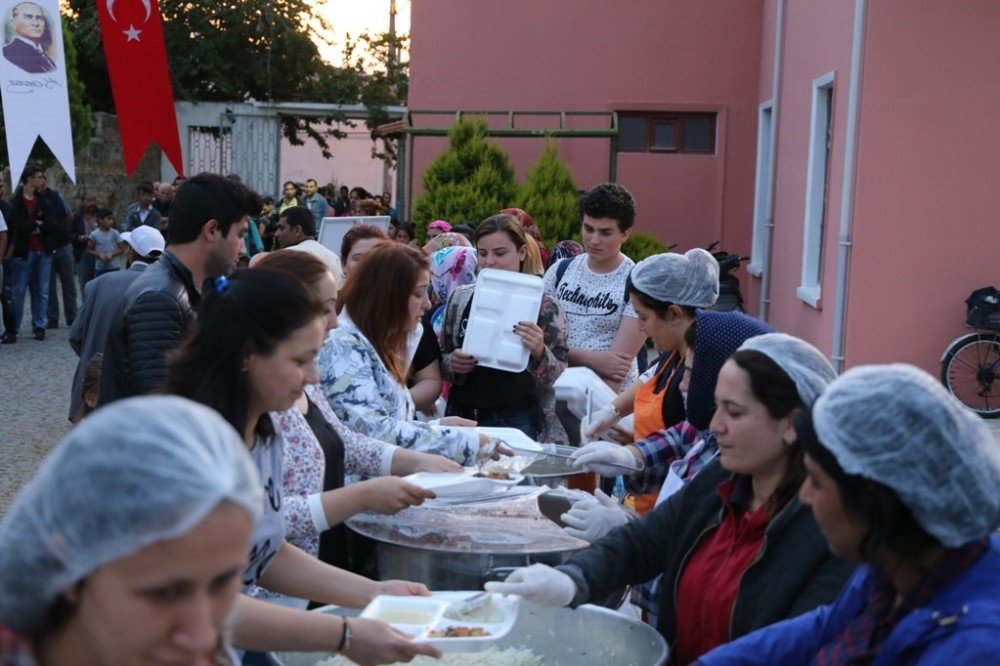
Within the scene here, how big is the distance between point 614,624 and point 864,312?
7390 mm

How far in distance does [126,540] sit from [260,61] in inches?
1249

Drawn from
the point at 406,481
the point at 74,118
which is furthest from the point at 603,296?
the point at 74,118

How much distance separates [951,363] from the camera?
954 centimetres

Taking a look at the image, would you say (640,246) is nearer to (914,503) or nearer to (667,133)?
(667,133)

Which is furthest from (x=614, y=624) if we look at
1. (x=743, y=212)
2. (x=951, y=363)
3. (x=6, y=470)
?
(x=743, y=212)

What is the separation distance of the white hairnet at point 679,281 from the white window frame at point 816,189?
24.9 ft

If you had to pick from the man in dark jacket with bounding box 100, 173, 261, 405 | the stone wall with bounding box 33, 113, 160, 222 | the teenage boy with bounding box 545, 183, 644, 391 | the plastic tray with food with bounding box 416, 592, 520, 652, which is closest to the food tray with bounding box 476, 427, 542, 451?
the man in dark jacket with bounding box 100, 173, 261, 405

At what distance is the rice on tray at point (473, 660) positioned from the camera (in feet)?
9.27

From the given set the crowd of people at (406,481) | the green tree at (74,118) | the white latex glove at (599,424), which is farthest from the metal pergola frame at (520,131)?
the white latex glove at (599,424)

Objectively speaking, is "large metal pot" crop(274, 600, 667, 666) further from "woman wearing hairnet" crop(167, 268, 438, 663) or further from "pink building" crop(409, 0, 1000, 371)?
"pink building" crop(409, 0, 1000, 371)

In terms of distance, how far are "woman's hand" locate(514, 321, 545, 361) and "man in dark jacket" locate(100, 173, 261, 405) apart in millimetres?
1630

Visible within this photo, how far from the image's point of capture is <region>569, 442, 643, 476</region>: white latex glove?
4.00 meters

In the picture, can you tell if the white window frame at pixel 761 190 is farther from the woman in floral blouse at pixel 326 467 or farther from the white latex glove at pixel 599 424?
the woman in floral blouse at pixel 326 467

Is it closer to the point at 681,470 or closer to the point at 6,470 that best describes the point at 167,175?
the point at 6,470
